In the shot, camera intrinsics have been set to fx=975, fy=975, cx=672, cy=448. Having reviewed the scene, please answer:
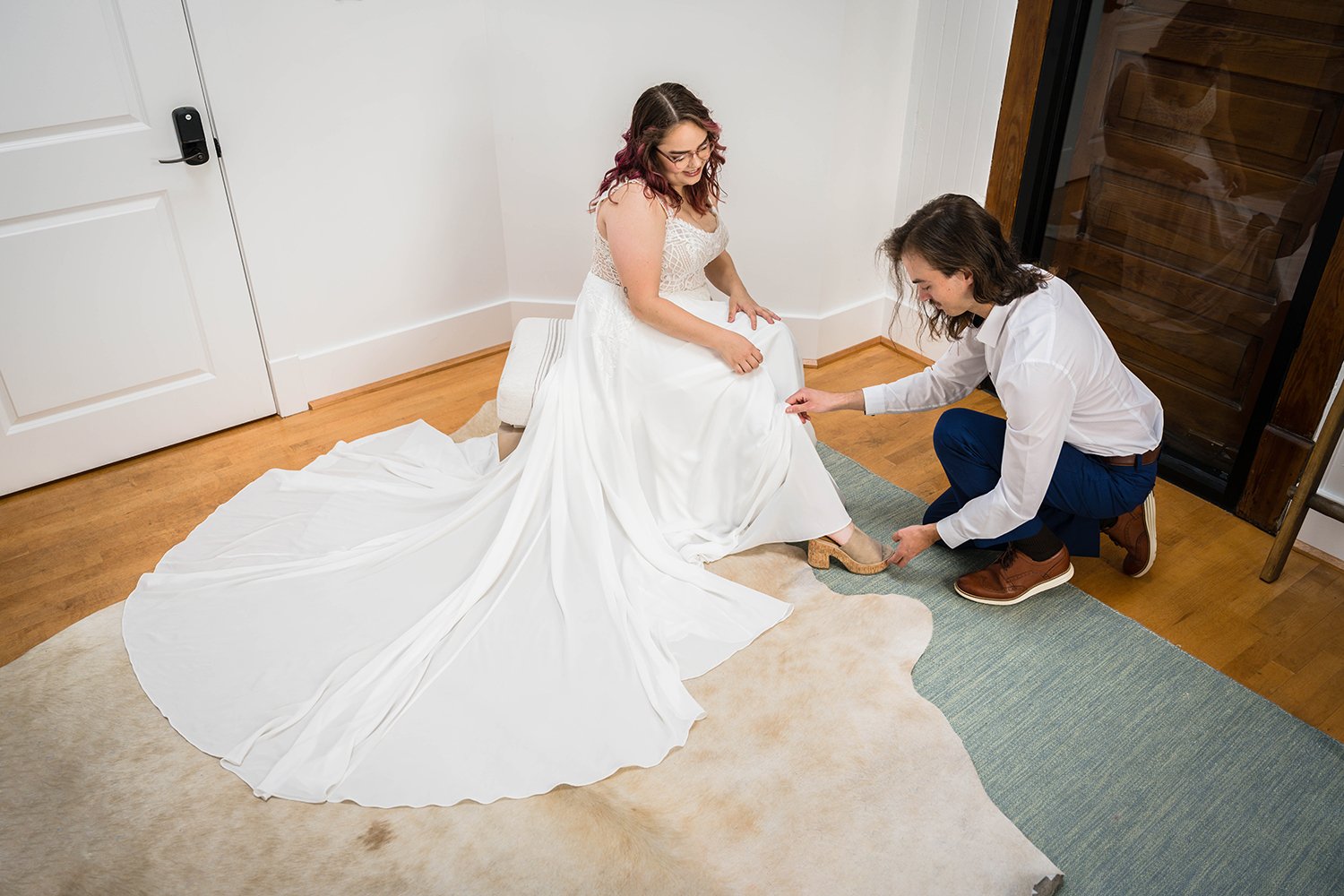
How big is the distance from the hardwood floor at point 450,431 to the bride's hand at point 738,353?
0.82m

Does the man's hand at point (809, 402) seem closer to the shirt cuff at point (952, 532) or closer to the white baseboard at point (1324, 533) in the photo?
the shirt cuff at point (952, 532)

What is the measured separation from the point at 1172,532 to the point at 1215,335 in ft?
2.07

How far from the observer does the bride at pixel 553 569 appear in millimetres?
2172

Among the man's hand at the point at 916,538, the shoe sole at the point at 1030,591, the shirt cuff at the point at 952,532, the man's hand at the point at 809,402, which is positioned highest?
the man's hand at the point at 809,402

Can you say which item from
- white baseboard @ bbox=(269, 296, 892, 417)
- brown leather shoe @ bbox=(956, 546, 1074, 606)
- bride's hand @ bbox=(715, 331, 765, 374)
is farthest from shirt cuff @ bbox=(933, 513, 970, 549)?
white baseboard @ bbox=(269, 296, 892, 417)

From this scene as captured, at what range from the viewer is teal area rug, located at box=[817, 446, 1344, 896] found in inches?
77.9

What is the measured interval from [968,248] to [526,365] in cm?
131

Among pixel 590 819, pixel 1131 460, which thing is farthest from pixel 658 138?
pixel 590 819

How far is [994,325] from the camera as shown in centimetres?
242

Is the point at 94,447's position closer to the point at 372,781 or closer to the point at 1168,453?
the point at 372,781

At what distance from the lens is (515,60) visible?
11.5 feet

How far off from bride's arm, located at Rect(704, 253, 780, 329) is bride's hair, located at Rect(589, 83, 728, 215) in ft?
0.99

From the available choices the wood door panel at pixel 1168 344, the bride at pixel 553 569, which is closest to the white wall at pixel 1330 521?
the wood door panel at pixel 1168 344

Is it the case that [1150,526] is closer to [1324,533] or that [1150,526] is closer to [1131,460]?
[1131,460]
